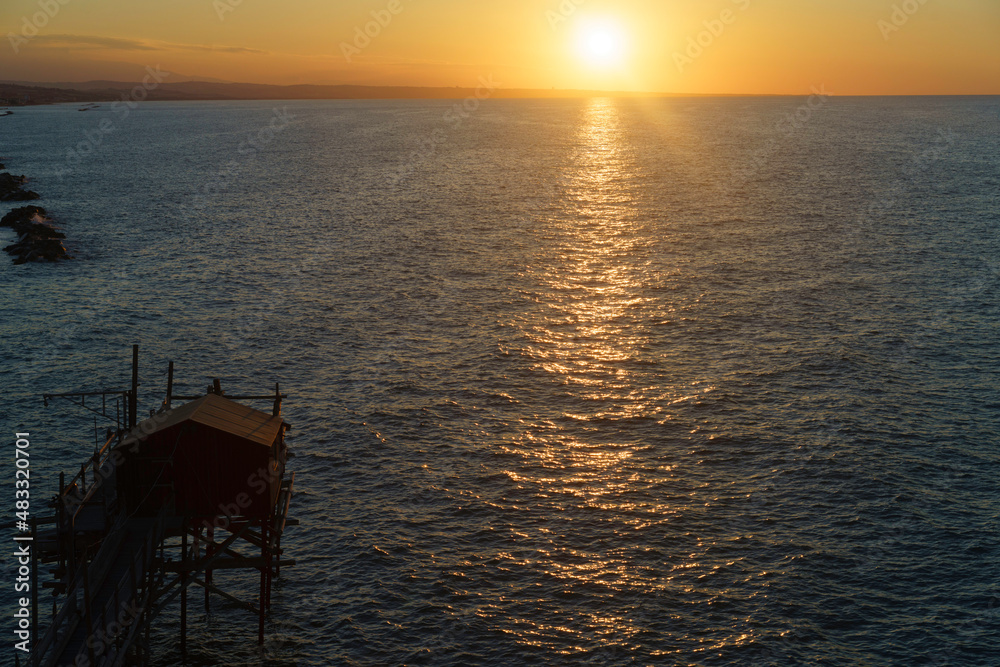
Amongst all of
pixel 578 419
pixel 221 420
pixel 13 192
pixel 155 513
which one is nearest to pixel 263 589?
pixel 155 513

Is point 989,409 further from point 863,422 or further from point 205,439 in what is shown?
point 205,439

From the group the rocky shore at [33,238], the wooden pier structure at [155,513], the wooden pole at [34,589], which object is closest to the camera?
the wooden pole at [34,589]

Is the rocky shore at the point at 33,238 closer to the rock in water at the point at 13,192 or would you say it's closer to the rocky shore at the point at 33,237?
the rocky shore at the point at 33,237

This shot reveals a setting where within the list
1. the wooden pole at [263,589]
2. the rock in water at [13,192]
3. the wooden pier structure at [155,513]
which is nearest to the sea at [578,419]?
the wooden pole at [263,589]

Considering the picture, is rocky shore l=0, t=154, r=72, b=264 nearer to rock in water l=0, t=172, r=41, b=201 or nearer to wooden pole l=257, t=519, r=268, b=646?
rock in water l=0, t=172, r=41, b=201

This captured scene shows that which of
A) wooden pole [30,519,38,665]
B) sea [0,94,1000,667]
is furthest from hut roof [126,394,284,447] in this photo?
sea [0,94,1000,667]
